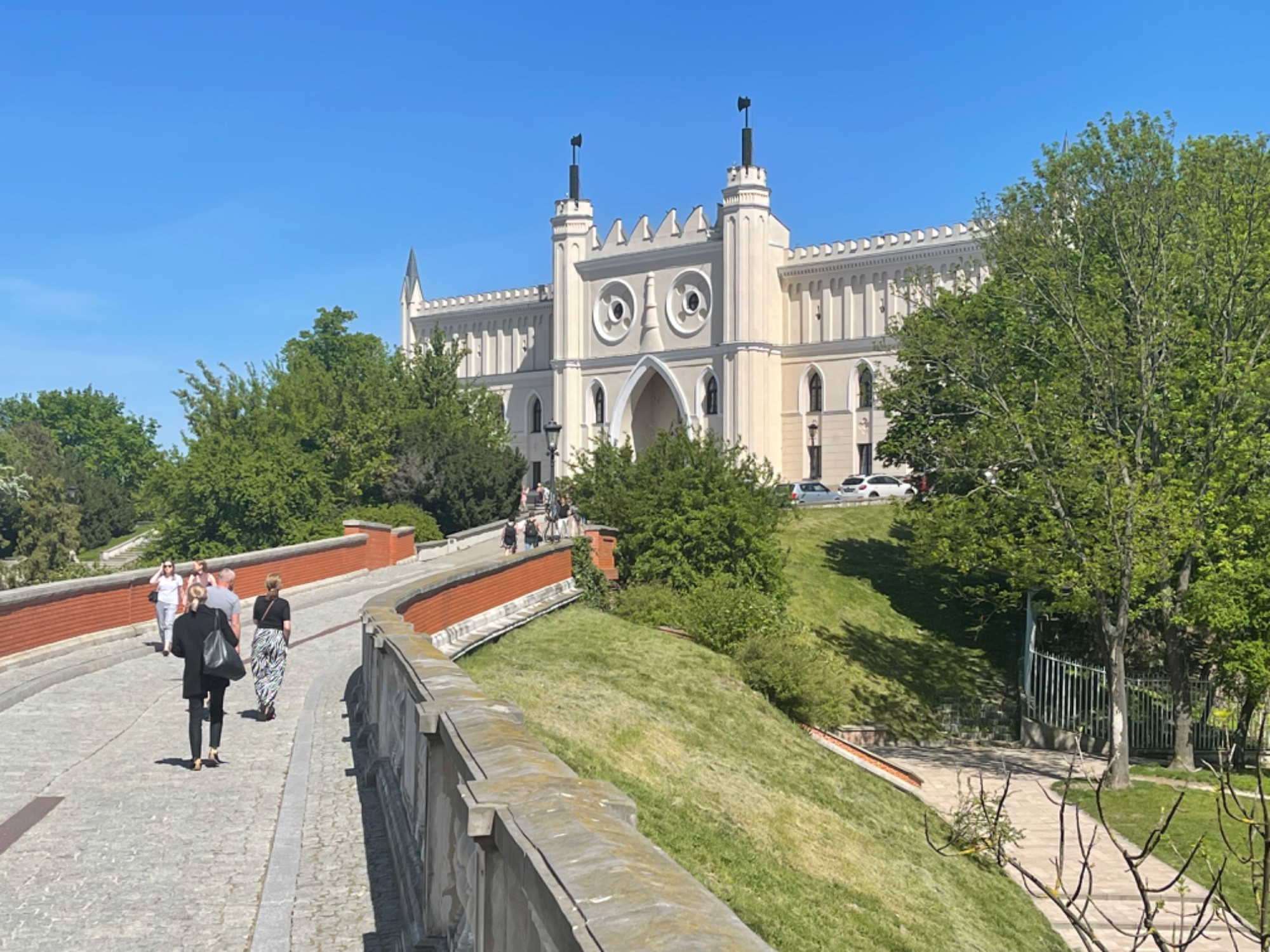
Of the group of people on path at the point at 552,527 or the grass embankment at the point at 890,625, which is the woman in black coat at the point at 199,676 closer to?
the group of people on path at the point at 552,527

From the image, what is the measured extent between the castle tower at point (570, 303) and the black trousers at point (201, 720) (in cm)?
5920

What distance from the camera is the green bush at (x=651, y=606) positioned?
1115 inches

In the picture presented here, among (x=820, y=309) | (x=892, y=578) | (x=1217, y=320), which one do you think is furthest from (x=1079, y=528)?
(x=820, y=309)

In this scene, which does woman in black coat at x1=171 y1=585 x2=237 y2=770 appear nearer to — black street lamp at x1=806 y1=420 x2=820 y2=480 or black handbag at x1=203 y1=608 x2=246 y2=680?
black handbag at x1=203 y1=608 x2=246 y2=680

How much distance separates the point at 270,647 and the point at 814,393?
53.4m

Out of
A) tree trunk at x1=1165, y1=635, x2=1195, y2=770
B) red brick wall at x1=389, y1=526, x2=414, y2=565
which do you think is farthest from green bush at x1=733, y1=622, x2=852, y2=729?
red brick wall at x1=389, y1=526, x2=414, y2=565

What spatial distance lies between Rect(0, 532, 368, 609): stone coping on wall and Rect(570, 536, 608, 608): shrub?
5370 millimetres

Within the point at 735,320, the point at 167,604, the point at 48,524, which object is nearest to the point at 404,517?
the point at 735,320

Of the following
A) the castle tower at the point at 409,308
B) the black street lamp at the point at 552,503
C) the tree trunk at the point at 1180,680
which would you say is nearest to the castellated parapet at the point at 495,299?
the castle tower at the point at 409,308

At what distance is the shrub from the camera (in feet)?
97.3

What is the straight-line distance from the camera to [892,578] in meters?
44.3

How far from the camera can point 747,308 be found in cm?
6494

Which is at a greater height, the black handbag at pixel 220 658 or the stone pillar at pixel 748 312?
the stone pillar at pixel 748 312

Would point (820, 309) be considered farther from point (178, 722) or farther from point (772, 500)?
point (178, 722)
